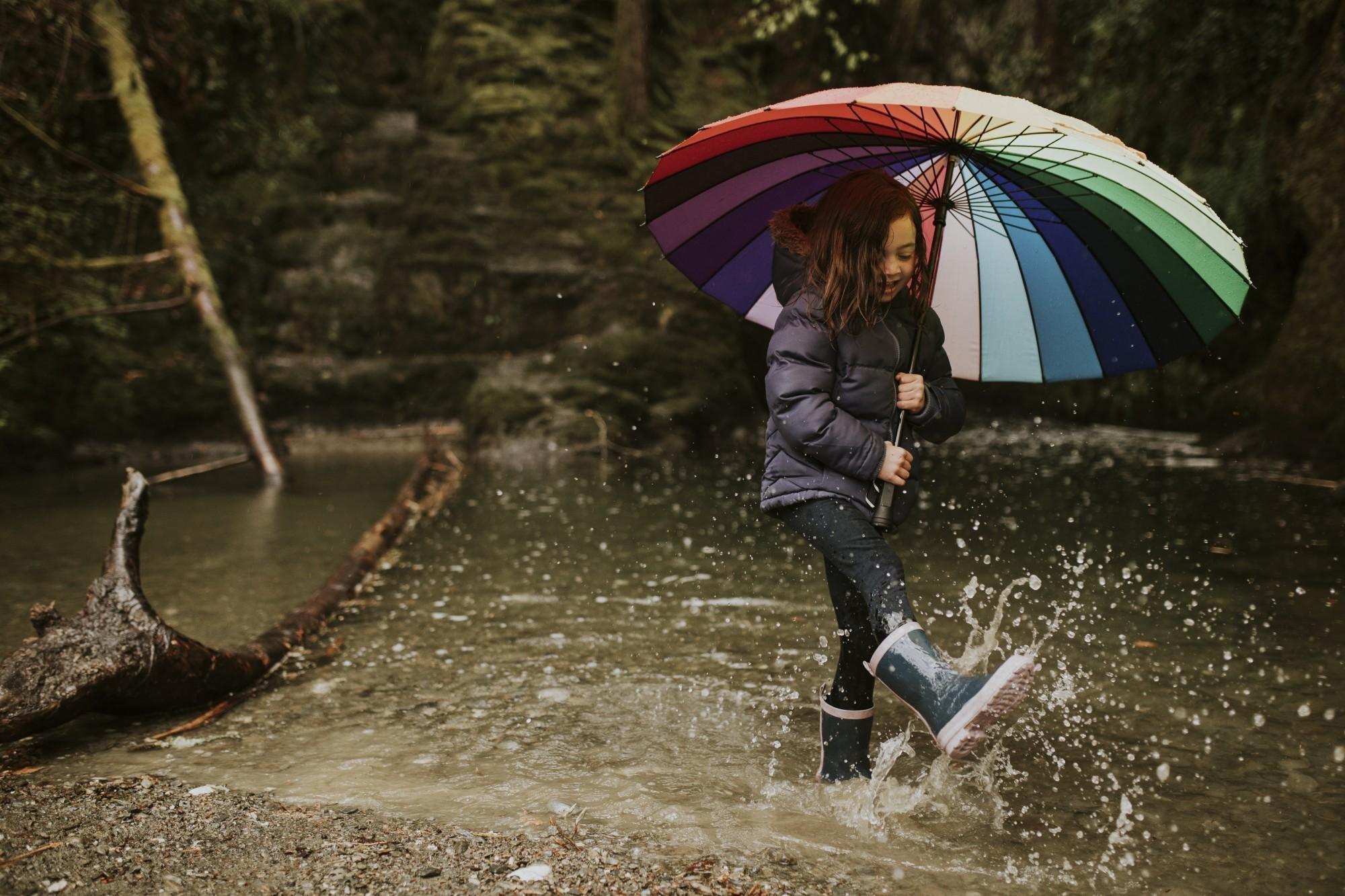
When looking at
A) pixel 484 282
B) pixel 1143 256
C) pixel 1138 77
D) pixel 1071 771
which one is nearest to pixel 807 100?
pixel 1143 256

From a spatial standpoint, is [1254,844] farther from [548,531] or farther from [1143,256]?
[548,531]

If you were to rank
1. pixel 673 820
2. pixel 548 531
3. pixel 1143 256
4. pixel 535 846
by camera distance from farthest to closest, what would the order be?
pixel 548 531, pixel 1143 256, pixel 673 820, pixel 535 846

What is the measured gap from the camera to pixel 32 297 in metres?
11.2

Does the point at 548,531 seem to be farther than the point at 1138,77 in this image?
No

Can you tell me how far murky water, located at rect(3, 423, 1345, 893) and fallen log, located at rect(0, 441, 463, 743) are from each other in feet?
0.55

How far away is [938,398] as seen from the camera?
3.59m

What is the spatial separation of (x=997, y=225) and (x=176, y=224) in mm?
10161

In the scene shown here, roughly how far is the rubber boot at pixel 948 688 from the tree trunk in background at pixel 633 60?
1586 cm

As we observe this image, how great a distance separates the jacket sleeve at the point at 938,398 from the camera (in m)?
3.56

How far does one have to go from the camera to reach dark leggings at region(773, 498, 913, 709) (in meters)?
3.32

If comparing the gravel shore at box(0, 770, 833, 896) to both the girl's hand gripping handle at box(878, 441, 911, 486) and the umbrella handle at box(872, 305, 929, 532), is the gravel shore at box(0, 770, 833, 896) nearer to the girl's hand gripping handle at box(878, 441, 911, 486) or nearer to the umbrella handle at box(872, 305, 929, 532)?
the umbrella handle at box(872, 305, 929, 532)

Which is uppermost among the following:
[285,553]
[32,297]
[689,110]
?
[689,110]

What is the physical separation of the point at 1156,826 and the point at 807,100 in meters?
2.64

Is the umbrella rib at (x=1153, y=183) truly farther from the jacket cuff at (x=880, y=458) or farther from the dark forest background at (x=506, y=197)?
the dark forest background at (x=506, y=197)
